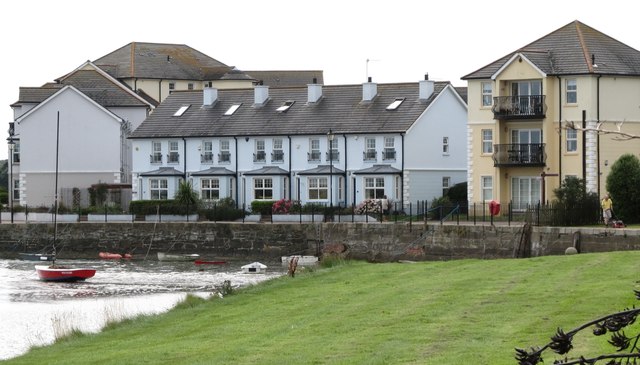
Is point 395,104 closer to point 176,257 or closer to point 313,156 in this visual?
point 313,156

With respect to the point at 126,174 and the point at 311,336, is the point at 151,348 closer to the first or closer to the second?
the point at 311,336

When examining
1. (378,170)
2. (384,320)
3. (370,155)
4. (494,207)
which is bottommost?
(384,320)

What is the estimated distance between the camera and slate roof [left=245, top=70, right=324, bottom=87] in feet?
458

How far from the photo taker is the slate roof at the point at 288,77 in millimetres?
139650

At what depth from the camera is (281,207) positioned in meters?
76.8

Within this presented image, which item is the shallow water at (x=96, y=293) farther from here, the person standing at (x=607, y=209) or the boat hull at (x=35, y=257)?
the person standing at (x=607, y=209)

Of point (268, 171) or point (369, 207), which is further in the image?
point (268, 171)

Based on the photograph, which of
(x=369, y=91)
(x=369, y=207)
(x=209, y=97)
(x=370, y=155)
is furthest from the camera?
(x=209, y=97)

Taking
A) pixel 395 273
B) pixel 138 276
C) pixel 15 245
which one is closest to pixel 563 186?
pixel 138 276

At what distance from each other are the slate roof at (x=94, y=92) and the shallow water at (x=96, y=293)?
83.6 ft

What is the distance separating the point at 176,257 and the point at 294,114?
50.2ft

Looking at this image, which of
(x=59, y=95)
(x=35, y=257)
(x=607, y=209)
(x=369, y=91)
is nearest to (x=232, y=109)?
(x=369, y=91)

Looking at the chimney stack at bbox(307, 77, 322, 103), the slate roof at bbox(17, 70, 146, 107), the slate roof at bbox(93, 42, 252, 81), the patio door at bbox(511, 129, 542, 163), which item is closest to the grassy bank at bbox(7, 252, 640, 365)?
the patio door at bbox(511, 129, 542, 163)

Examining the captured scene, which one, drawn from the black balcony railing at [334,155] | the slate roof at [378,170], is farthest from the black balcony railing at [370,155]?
the black balcony railing at [334,155]
